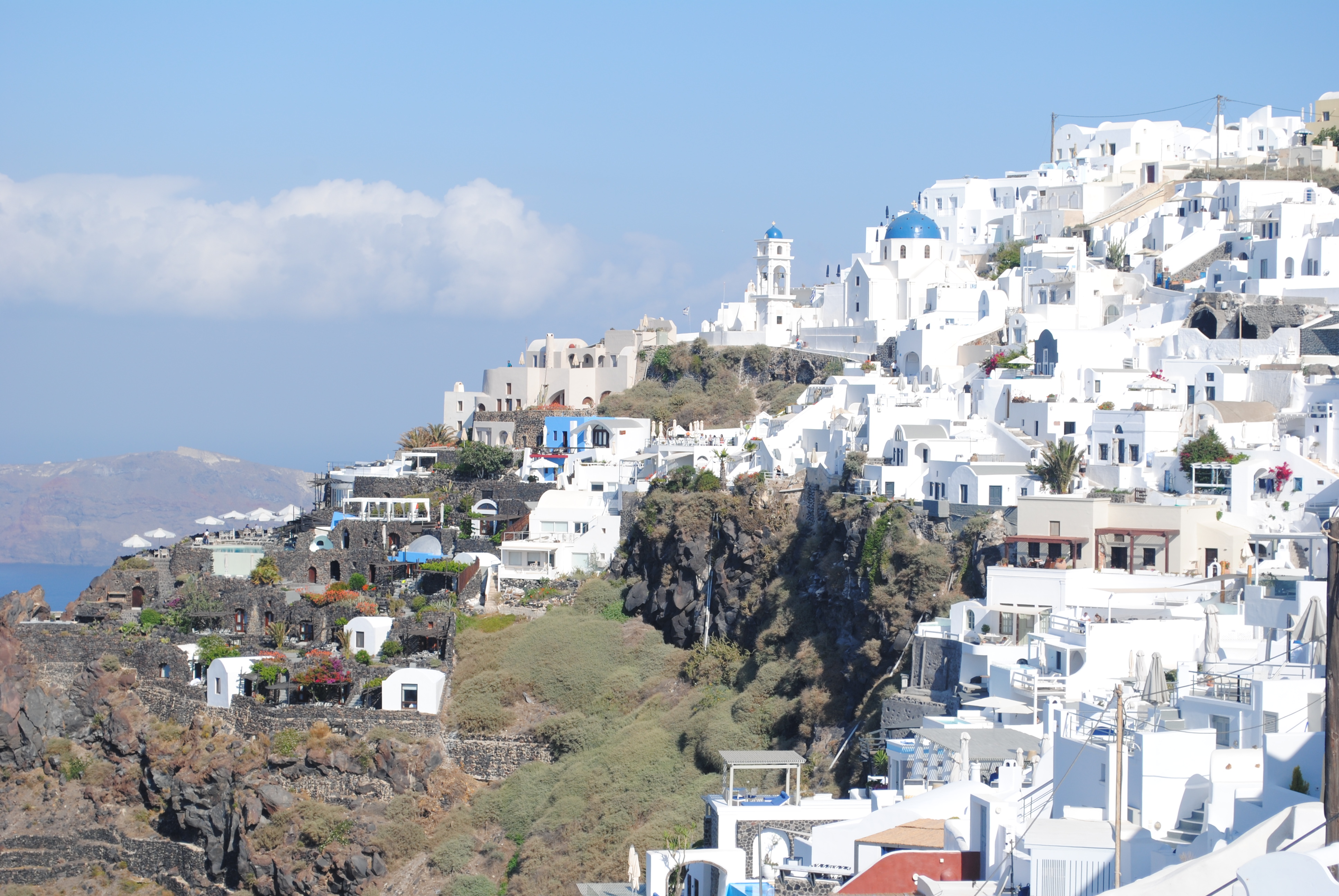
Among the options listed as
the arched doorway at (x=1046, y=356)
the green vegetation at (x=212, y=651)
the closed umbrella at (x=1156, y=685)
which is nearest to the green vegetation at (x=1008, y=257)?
the arched doorway at (x=1046, y=356)

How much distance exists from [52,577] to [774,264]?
98098mm

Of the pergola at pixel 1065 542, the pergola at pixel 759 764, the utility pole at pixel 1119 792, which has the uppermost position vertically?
the pergola at pixel 1065 542

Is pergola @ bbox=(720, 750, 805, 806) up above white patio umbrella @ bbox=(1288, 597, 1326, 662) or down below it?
below

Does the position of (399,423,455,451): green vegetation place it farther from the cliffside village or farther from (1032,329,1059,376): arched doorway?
(1032,329,1059,376): arched doorway

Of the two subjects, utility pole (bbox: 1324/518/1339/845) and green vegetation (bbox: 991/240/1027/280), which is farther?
green vegetation (bbox: 991/240/1027/280)

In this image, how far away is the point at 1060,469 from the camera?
36.2 metres

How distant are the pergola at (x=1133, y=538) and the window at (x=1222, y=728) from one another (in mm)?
14562

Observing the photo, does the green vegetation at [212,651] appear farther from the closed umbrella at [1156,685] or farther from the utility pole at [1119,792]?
the utility pole at [1119,792]

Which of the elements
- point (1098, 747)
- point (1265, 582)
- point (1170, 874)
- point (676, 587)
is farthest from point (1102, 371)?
point (1170, 874)

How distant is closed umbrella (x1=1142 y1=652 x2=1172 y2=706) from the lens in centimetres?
2147

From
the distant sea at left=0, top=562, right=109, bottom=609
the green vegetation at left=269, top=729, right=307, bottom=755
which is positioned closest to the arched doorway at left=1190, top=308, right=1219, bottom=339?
the green vegetation at left=269, top=729, right=307, bottom=755

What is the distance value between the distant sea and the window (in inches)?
3648

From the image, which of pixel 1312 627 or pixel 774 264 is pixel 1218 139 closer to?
pixel 774 264

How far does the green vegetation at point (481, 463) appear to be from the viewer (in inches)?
2350
